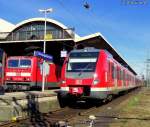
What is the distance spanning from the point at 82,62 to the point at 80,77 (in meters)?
1.07

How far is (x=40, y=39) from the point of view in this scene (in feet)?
164

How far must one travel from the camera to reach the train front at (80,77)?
71.5 feet

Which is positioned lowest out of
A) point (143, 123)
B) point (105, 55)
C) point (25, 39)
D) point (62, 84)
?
point (143, 123)

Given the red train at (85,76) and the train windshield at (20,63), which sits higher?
the train windshield at (20,63)

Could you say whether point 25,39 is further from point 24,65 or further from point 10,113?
point 10,113

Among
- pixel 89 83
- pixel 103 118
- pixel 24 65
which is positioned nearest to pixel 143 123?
pixel 103 118

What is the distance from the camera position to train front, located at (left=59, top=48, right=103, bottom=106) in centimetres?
2178

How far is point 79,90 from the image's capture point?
21781 millimetres

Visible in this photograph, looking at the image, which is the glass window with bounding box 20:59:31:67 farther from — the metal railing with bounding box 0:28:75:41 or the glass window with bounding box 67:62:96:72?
the metal railing with bounding box 0:28:75:41

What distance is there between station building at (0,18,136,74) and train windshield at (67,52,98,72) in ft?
80.5

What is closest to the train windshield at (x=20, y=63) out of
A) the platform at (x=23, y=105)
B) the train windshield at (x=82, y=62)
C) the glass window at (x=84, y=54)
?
→ the glass window at (x=84, y=54)

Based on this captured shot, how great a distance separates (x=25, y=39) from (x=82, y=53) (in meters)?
29.8

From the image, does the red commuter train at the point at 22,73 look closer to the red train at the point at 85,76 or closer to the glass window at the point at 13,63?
the glass window at the point at 13,63

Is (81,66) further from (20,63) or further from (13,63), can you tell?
(13,63)
